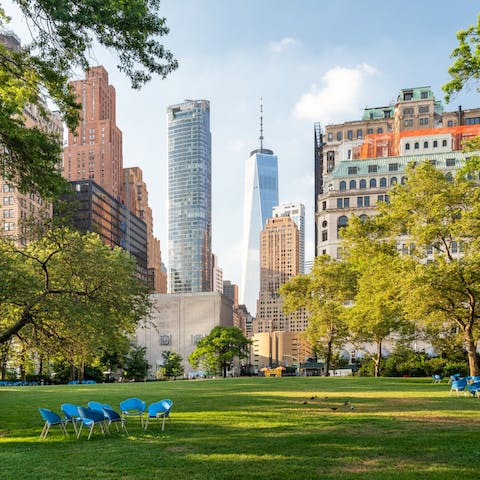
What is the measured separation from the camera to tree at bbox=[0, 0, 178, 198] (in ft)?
45.7

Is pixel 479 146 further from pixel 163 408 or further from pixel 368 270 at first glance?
pixel 368 270

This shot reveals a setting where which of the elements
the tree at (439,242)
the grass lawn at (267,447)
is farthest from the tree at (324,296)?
the grass lawn at (267,447)

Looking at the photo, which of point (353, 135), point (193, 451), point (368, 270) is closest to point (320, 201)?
point (353, 135)

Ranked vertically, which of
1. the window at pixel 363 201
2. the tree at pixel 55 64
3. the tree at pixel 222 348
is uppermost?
the window at pixel 363 201

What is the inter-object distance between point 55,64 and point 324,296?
5968 cm

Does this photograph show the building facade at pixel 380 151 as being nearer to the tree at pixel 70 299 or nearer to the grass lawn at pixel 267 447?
the tree at pixel 70 299

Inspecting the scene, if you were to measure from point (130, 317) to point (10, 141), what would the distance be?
375 inches

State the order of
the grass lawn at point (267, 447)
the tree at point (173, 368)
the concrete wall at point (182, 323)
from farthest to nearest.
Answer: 1. the concrete wall at point (182, 323)
2. the tree at point (173, 368)
3. the grass lawn at point (267, 447)

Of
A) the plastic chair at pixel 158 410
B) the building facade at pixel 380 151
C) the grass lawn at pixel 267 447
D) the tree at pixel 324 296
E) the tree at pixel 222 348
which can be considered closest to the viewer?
the grass lawn at pixel 267 447

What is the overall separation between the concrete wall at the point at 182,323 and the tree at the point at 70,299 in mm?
114703

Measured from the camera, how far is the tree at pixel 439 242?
122ft

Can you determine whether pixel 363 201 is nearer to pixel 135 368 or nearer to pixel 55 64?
pixel 135 368

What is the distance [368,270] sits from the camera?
4903 centimetres

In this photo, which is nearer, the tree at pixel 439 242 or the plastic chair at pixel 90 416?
the plastic chair at pixel 90 416
